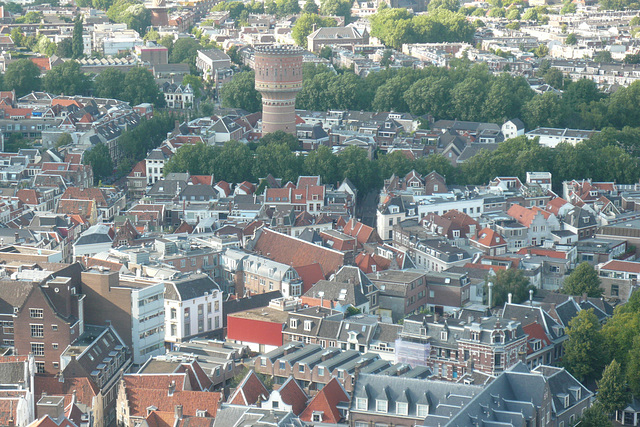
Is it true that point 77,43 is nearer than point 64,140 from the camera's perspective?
No

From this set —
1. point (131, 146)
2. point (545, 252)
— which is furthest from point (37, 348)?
point (131, 146)

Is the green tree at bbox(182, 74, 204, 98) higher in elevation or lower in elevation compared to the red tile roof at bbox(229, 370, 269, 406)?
higher

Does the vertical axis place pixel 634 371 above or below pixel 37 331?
below

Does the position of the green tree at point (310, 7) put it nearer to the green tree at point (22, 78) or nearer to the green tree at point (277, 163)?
the green tree at point (22, 78)

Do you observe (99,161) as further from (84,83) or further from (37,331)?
(37,331)

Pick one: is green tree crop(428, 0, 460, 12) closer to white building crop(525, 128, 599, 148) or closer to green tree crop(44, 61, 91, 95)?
green tree crop(44, 61, 91, 95)

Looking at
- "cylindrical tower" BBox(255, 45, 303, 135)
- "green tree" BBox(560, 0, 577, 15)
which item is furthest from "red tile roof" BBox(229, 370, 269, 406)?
"green tree" BBox(560, 0, 577, 15)

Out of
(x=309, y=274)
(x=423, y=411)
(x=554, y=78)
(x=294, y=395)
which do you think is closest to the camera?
(x=423, y=411)

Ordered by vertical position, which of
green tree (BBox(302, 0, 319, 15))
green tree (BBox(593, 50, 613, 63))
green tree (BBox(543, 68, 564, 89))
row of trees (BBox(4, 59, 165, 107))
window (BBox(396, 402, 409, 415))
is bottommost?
window (BBox(396, 402, 409, 415))
